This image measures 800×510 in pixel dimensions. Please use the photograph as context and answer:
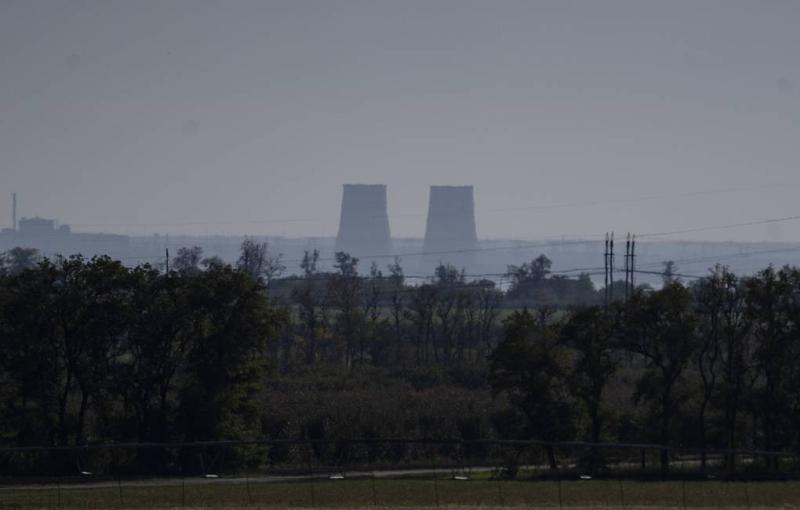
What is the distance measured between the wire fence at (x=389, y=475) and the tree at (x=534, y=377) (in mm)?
1163

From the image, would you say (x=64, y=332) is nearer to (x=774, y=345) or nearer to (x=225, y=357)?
(x=225, y=357)

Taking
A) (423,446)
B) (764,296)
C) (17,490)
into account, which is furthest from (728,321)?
(17,490)

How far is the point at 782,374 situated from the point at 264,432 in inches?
889

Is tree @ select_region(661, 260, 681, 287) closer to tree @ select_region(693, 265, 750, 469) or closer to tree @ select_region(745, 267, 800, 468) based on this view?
tree @ select_region(693, 265, 750, 469)

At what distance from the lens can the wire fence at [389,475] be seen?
111 feet

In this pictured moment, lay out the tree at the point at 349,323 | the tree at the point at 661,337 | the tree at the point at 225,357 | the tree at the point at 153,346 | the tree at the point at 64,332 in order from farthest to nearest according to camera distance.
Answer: the tree at the point at 349,323 → the tree at the point at 661,337 → the tree at the point at 153,346 → the tree at the point at 64,332 → the tree at the point at 225,357

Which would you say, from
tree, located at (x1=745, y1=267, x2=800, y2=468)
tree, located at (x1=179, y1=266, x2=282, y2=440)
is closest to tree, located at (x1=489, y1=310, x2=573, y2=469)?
tree, located at (x1=745, y1=267, x2=800, y2=468)

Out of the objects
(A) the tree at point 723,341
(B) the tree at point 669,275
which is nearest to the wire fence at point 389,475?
(A) the tree at point 723,341

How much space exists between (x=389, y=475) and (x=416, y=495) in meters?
9.41

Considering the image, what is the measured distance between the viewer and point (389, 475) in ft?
145

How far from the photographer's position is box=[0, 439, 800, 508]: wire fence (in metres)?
33.8

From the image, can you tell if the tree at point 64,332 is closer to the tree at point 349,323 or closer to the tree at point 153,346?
the tree at point 153,346

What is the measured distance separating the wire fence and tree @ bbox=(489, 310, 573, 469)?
1163mm

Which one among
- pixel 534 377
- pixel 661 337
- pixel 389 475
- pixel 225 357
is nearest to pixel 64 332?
pixel 225 357
